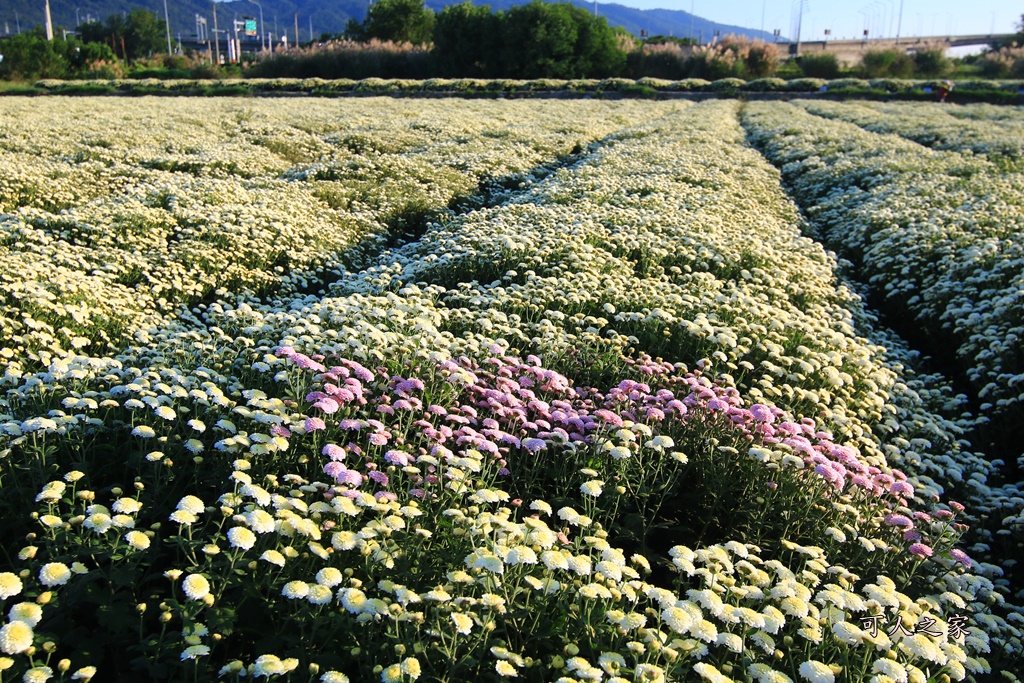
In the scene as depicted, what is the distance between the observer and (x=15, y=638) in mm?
2221

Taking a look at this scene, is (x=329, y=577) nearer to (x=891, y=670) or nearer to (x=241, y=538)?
(x=241, y=538)

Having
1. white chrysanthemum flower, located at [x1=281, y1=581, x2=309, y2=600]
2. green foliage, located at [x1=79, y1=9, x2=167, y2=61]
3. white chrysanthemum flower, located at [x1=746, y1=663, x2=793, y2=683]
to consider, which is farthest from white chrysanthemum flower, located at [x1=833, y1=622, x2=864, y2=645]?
green foliage, located at [x1=79, y1=9, x2=167, y2=61]

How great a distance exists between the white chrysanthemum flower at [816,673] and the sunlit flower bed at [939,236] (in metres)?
4.31

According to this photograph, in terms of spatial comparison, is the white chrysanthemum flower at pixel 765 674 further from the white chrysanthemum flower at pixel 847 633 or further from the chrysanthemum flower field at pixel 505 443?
the white chrysanthemum flower at pixel 847 633

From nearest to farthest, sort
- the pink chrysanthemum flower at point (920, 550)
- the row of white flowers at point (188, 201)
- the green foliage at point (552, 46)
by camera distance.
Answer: the pink chrysanthemum flower at point (920, 550)
the row of white flowers at point (188, 201)
the green foliage at point (552, 46)

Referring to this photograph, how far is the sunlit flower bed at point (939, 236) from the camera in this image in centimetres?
699

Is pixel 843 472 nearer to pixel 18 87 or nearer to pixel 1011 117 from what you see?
pixel 1011 117

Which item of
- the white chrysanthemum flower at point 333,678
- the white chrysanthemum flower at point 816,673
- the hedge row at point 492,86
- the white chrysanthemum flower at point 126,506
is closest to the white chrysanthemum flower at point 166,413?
the white chrysanthemum flower at point 126,506

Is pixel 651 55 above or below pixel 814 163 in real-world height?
above

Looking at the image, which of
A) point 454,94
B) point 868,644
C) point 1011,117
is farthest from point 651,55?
point 868,644

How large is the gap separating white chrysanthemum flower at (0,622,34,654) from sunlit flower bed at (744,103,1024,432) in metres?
6.58

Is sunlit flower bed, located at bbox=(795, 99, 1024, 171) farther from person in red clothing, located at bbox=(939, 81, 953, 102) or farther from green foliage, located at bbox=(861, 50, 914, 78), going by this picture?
green foliage, located at bbox=(861, 50, 914, 78)

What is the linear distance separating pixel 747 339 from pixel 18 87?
52487 mm

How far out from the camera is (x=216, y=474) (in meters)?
3.51
